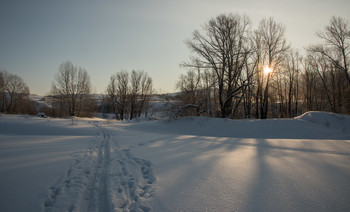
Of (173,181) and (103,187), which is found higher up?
(173,181)

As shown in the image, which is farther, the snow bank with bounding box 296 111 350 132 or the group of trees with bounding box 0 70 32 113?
the group of trees with bounding box 0 70 32 113

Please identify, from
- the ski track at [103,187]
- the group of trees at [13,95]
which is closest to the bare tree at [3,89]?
the group of trees at [13,95]

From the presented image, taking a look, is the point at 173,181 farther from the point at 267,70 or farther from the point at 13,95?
the point at 13,95

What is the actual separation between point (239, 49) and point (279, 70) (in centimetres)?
697

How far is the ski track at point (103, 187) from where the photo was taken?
2.22 m

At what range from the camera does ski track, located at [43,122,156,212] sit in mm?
2219

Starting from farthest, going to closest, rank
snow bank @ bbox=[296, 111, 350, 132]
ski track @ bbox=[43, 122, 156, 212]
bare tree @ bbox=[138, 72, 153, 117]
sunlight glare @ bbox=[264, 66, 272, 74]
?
1. bare tree @ bbox=[138, 72, 153, 117]
2. sunlight glare @ bbox=[264, 66, 272, 74]
3. snow bank @ bbox=[296, 111, 350, 132]
4. ski track @ bbox=[43, 122, 156, 212]

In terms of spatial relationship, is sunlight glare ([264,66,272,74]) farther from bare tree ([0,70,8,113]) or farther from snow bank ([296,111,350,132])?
bare tree ([0,70,8,113])

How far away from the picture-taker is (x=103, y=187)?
110 inches

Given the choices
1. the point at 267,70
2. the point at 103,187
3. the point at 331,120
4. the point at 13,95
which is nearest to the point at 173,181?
the point at 103,187

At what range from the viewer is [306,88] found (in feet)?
88.4

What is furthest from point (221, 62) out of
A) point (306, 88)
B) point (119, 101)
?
point (119, 101)

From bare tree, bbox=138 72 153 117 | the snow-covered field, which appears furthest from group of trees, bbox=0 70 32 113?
the snow-covered field

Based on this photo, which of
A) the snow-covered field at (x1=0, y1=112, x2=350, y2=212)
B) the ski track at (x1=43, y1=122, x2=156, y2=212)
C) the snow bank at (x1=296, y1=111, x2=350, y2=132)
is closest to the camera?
the snow-covered field at (x1=0, y1=112, x2=350, y2=212)
